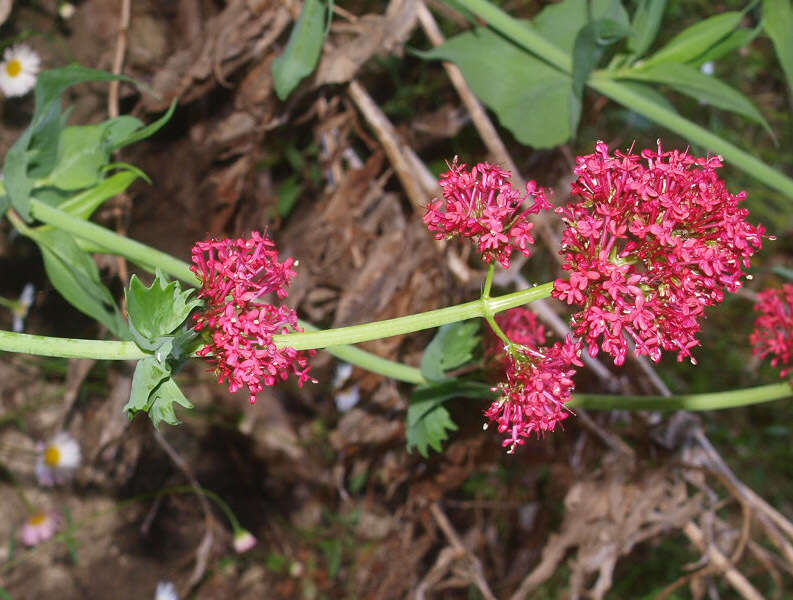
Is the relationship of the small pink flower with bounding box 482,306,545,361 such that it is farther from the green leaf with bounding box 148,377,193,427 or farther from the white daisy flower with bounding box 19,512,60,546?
the white daisy flower with bounding box 19,512,60,546

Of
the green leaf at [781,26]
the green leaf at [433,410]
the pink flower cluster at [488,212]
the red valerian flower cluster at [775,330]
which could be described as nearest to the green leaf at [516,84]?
the green leaf at [781,26]

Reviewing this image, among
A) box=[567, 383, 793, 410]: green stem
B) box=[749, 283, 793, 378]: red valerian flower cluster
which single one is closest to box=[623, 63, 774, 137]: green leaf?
box=[749, 283, 793, 378]: red valerian flower cluster

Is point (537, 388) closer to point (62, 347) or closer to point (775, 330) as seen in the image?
point (62, 347)

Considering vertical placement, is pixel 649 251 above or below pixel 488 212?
below

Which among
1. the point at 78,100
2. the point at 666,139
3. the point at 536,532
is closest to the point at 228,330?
the point at 78,100

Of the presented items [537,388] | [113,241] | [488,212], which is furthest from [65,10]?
[537,388]

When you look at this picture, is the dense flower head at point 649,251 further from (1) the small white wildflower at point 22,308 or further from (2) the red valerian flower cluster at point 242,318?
(1) the small white wildflower at point 22,308
